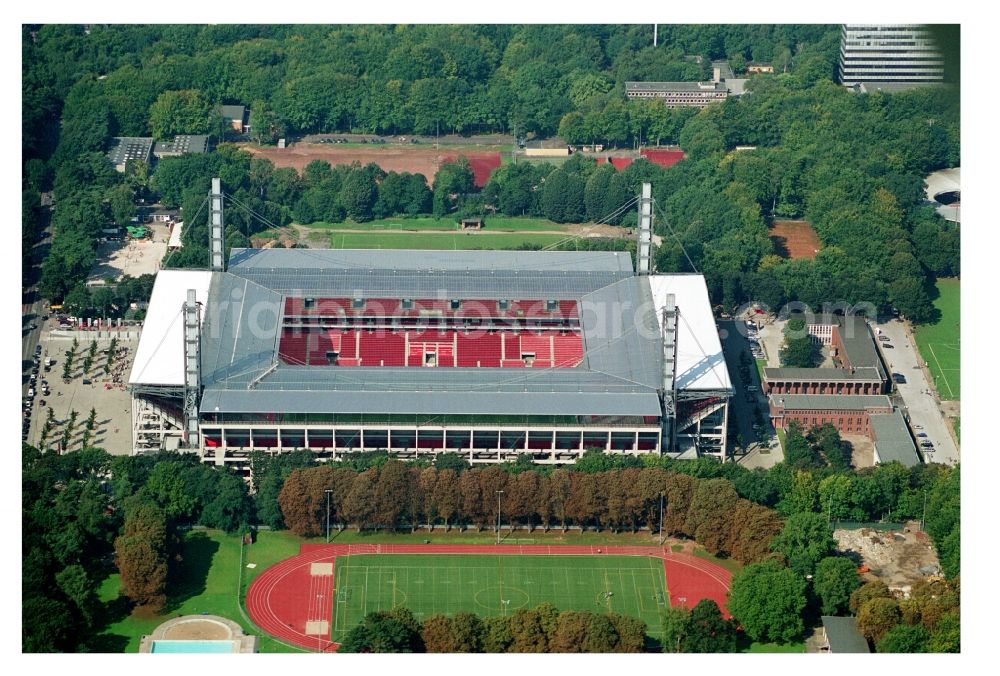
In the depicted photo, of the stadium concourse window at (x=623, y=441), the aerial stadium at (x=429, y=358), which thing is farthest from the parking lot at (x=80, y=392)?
the stadium concourse window at (x=623, y=441)

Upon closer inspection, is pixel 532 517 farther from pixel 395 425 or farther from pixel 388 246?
pixel 388 246

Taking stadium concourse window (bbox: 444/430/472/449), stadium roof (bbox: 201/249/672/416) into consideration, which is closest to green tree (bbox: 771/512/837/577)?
stadium roof (bbox: 201/249/672/416)

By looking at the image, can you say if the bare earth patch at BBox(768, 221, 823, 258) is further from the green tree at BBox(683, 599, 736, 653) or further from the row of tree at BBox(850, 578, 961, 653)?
the green tree at BBox(683, 599, 736, 653)

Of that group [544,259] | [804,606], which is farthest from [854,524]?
[544,259]

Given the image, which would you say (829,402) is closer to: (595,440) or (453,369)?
(595,440)

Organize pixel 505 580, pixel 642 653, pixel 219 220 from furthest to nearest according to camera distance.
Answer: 1. pixel 219 220
2. pixel 505 580
3. pixel 642 653
